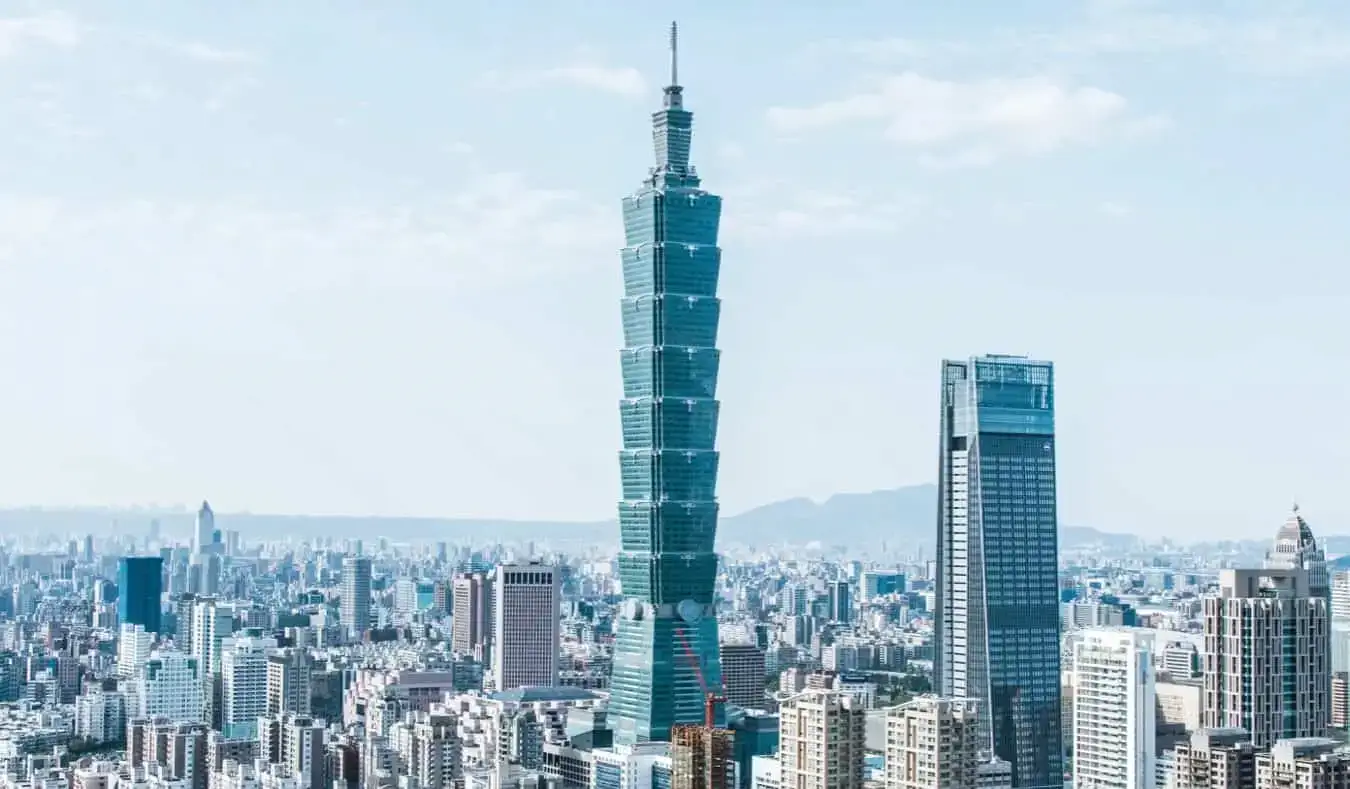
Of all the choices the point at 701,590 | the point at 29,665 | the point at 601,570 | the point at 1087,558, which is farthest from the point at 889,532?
the point at 701,590

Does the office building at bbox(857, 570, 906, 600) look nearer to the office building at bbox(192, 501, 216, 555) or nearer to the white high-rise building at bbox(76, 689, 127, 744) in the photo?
the office building at bbox(192, 501, 216, 555)

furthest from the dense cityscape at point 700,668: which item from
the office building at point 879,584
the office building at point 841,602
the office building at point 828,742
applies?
the office building at point 879,584

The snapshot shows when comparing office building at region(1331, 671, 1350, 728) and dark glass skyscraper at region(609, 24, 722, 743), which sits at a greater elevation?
dark glass skyscraper at region(609, 24, 722, 743)

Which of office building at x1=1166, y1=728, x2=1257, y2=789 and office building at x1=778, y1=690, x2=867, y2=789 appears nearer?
office building at x1=778, y1=690, x2=867, y2=789

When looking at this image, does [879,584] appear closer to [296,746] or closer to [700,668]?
[700,668]

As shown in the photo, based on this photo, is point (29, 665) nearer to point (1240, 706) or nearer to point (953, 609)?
point (953, 609)

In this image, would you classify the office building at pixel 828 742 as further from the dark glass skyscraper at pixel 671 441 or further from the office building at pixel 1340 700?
the dark glass skyscraper at pixel 671 441

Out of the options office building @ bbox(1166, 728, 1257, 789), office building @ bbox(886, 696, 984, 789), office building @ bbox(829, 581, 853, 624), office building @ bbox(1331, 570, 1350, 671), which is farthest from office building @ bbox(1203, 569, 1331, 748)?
office building @ bbox(829, 581, 853, 624)

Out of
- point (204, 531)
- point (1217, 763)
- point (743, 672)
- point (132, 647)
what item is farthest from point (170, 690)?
point (204, 531)
